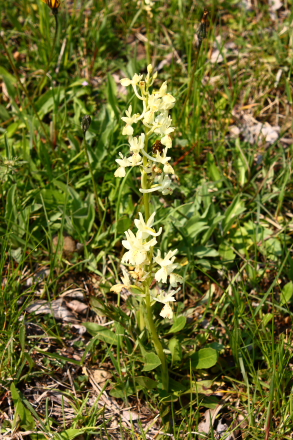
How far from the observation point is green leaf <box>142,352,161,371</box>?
8.33 feet

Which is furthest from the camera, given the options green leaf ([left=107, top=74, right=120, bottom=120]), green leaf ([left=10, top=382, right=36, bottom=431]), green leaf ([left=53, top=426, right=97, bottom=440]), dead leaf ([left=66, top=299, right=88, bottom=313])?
green leaf ([left=107, top=74, right=120, bottom=120])

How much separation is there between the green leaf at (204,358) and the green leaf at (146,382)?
0.87 ft

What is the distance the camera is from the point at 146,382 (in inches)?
105

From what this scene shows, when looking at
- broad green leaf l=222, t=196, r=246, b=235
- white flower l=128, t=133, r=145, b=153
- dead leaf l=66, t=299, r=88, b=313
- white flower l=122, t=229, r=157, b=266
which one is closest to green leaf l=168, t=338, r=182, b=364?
dead leaf l=66, t=299, r=88, b=313

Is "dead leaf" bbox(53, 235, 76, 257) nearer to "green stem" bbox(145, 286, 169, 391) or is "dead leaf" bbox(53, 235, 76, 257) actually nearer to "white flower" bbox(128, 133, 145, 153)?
"green stem" bbox(145, 286, 169, 391)

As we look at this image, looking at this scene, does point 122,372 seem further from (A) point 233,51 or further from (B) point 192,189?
(A) point 233,51

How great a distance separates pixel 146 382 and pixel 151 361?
166 mm

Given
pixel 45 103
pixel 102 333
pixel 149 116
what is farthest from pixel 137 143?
pixel 45 103

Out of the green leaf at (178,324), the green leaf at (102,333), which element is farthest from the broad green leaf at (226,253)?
the green leaf at (102,333)

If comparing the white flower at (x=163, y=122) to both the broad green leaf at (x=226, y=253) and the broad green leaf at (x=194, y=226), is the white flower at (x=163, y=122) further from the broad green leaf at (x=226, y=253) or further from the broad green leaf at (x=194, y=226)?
the broad green leaf at (x=226, y=253)

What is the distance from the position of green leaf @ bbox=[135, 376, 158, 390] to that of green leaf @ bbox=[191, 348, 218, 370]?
0.27 m

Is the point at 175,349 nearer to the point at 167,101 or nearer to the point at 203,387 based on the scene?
the point at 203,387

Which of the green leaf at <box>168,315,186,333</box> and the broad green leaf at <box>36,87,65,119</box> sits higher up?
the broad green leaf at <box>36,87,65,119</box>

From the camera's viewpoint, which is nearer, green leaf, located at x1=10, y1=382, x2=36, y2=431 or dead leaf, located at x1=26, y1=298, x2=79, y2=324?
green leaf, located at x1=10, y1=382, x2=36, y2=431
